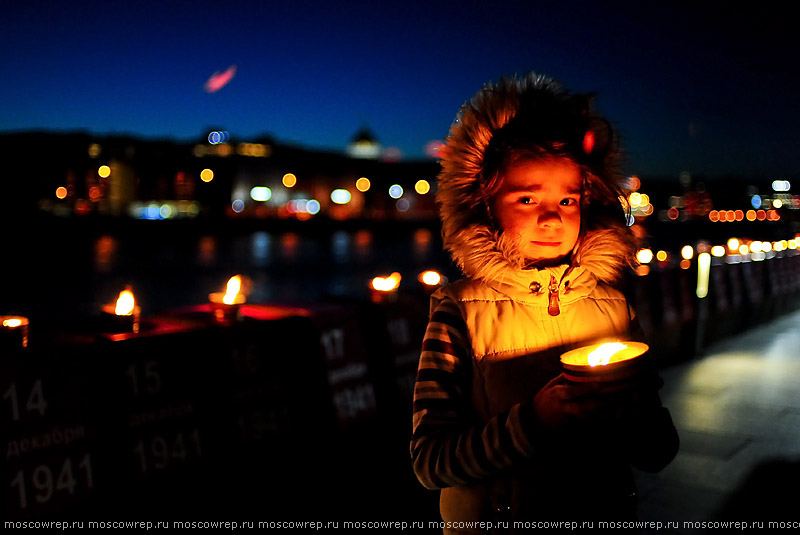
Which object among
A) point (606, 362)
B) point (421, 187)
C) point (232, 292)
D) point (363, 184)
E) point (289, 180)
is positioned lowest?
point (606, 362)

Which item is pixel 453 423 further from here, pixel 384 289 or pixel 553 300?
pixel 384 289

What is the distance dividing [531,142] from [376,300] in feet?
13.7

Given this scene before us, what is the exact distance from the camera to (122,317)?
429 centimetres

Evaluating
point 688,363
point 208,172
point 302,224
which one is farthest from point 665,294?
point 208,172

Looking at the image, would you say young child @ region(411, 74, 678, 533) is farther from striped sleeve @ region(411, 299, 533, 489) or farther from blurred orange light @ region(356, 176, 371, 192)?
blurred orange light @ region(356, 176, 371, 192)

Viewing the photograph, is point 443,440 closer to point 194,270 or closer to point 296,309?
point 296,309

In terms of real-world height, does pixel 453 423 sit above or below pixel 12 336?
below

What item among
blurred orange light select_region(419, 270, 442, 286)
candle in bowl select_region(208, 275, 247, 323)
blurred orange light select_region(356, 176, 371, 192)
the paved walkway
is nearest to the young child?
the paved walkway

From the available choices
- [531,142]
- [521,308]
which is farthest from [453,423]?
[531,142]

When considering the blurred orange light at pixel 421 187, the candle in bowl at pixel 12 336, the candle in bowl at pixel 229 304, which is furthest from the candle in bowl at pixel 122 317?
the blurred orange light at pixel 421 187

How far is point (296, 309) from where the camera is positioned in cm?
567

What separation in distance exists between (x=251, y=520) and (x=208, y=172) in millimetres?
155469

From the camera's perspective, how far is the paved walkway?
4.44 metres

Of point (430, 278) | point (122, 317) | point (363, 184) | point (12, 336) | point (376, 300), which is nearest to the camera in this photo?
point (12, 336)
